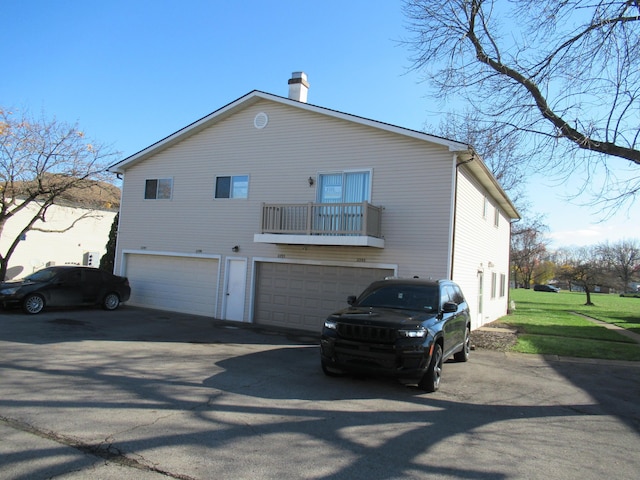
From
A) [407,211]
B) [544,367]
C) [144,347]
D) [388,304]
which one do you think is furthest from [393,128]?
[144,347]

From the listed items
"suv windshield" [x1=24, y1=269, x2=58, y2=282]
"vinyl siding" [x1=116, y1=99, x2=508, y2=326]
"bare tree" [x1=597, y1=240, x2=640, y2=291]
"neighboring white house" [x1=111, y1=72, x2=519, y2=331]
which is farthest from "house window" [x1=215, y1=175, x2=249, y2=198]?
"bare tree" [x1=597, y1=240, x2=640, y2=291]

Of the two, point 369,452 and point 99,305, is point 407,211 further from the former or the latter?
point 99,305

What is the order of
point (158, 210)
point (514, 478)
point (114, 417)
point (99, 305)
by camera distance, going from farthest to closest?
point (158, 210) → point (99, 305) → point (114, 417) → point (514, 478)

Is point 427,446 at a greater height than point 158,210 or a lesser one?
lesser

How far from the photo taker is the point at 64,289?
14383 mm

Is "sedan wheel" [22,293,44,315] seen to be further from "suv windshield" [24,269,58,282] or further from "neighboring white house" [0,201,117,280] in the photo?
"neighboring white house" [0,201,117,280]

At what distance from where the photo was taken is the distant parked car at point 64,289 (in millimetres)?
13305

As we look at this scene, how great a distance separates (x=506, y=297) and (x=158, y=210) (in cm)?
1746

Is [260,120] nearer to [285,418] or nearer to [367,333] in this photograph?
[367,333]

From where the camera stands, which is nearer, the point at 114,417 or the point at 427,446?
the point at 427,446

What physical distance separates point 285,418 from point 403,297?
3.65 meters

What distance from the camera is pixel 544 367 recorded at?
9578 millimetres

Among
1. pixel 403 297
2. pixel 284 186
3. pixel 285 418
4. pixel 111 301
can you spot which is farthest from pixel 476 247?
pixel 111 301

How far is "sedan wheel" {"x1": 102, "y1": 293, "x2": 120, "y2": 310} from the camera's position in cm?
1562
